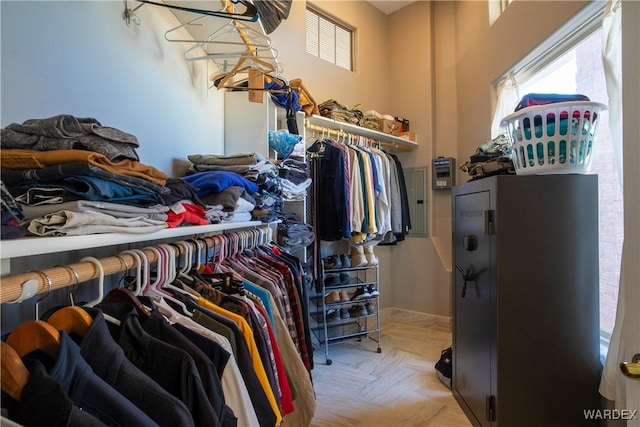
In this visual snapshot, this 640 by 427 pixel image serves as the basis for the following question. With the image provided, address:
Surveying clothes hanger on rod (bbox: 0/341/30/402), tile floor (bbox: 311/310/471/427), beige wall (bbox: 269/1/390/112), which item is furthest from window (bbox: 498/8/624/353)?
clothes hanger on rod (bbox: 0/341/30/402)

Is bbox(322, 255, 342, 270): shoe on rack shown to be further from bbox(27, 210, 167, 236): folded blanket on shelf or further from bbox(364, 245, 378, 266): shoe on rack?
bbox(27, 210, 167, 236): folded blanket on shelf

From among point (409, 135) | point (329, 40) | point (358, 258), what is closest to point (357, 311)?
point (358, 258)

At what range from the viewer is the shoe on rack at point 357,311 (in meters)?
2.72

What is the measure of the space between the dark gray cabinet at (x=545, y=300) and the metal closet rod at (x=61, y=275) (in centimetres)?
145

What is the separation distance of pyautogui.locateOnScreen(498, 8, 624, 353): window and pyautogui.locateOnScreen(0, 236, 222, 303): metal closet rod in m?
1.93

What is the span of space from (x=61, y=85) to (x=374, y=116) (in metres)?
2.63

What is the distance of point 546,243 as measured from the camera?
1.42m

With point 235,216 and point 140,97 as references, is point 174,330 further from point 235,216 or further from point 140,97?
point 140,97

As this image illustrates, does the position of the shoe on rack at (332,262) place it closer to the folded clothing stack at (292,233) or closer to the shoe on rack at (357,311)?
the shoe on rack at (357,311)

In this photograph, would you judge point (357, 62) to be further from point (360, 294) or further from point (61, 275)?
point (61, 275)

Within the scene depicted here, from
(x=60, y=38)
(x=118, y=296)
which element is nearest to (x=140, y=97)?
(x=60, y=38)

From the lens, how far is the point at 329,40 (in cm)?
323

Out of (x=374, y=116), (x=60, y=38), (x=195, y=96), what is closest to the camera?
(x=60, y=38)

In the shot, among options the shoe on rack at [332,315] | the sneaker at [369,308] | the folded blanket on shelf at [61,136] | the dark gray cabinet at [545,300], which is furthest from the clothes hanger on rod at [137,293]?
the sneaker at [369,308]
